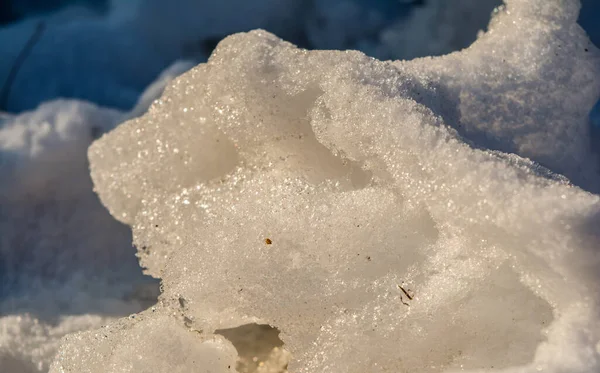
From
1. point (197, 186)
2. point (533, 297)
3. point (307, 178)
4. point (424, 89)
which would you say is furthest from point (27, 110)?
point (533, 297)

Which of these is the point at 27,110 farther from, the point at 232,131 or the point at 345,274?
the point at 345,274

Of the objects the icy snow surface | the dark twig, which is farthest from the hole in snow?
the dark twig

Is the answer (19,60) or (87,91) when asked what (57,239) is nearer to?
(87,91)

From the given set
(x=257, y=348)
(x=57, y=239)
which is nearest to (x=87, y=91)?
(x=57, y=239)

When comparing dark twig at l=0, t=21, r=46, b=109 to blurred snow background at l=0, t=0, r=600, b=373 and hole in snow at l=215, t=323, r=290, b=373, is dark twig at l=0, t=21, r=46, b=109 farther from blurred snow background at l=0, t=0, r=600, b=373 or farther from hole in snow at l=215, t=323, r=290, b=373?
hole in snow at l=215, t=323, r=290, b=373

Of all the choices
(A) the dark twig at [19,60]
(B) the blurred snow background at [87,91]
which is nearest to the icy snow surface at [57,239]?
(B) the blurred snow background at [87,91]

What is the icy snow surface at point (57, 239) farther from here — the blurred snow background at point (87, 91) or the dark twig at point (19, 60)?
the dark twig at point (19, 60)
